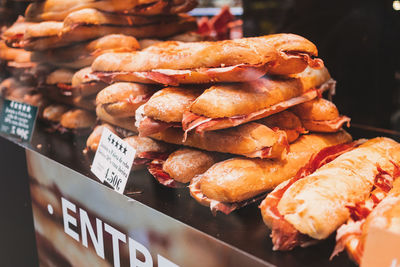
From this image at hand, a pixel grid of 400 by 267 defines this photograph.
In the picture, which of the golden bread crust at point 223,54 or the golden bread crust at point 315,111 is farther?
the golden bread crust at point 315,111

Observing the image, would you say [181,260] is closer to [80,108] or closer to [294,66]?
[294,66]

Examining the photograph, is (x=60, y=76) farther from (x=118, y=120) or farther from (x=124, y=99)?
(x=124, y=99)

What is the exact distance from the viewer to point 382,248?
0.82m

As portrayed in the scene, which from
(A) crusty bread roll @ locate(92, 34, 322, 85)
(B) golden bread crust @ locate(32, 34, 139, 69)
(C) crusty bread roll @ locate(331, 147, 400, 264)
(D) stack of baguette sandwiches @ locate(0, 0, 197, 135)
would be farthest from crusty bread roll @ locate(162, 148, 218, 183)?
(B) golden bread crust @ locate(32, 34, 139, 69)

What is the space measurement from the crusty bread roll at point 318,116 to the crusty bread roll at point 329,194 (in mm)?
311

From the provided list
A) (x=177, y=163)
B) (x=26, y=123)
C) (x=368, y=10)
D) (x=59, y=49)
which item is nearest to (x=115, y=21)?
(x=59, y=49)

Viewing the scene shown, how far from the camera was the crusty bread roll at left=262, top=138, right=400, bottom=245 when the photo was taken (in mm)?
1012

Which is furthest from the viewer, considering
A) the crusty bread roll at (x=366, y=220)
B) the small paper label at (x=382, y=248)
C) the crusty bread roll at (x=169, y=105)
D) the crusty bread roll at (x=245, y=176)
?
the crusty bread roll at (x=169, y=105)

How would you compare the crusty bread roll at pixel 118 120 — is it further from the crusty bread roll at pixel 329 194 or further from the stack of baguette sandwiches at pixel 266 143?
the crusty bread roll at pixel 329 194

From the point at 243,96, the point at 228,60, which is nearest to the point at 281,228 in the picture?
the point at 243,96

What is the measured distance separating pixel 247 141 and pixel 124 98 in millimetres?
618

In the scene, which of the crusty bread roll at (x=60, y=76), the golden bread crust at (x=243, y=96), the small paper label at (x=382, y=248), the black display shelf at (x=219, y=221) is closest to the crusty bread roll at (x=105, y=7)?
the crusty bread roll at (x=60, y=76)

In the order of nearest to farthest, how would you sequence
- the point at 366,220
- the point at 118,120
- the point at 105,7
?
the point at 366,220 → the point at 118,120 → the point at 105,7

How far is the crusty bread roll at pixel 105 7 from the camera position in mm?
2146
